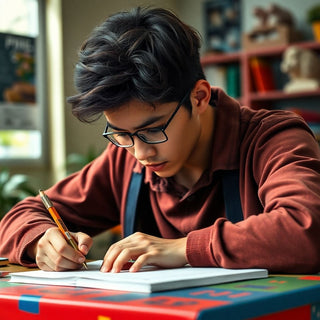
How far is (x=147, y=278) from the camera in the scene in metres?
1.06

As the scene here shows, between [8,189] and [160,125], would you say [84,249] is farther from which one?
[8,189]

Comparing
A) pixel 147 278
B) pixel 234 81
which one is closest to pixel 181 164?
pixel 147 278

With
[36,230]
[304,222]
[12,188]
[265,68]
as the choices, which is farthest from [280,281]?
[265,68]

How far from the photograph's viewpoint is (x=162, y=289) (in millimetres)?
1013

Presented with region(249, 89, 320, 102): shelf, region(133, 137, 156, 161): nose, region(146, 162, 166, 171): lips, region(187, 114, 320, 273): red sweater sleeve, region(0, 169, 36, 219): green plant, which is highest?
region(249, 89, 320, 102): shelf

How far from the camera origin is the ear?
60.9 inches

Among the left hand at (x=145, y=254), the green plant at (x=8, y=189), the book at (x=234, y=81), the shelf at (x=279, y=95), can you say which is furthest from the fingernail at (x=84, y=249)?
the book at (x=234, y=81)

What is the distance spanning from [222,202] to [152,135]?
0.32 metres

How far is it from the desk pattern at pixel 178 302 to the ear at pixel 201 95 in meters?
0.54

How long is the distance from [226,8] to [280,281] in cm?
491

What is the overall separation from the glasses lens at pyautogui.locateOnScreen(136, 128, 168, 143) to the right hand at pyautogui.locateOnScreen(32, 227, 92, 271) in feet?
0.83

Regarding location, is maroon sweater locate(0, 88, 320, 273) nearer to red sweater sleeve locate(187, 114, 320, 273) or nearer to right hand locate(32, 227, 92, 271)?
red sweater sleeve locate(187, 114, 320, 273)

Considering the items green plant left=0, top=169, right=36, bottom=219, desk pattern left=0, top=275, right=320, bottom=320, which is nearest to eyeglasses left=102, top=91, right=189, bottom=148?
desk pattern left=0, top=275, right=320, bottom=320

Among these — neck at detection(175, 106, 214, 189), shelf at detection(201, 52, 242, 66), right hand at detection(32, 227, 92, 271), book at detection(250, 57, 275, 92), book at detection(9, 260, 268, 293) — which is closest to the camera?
book at detection(9, 260, 268, 293)
